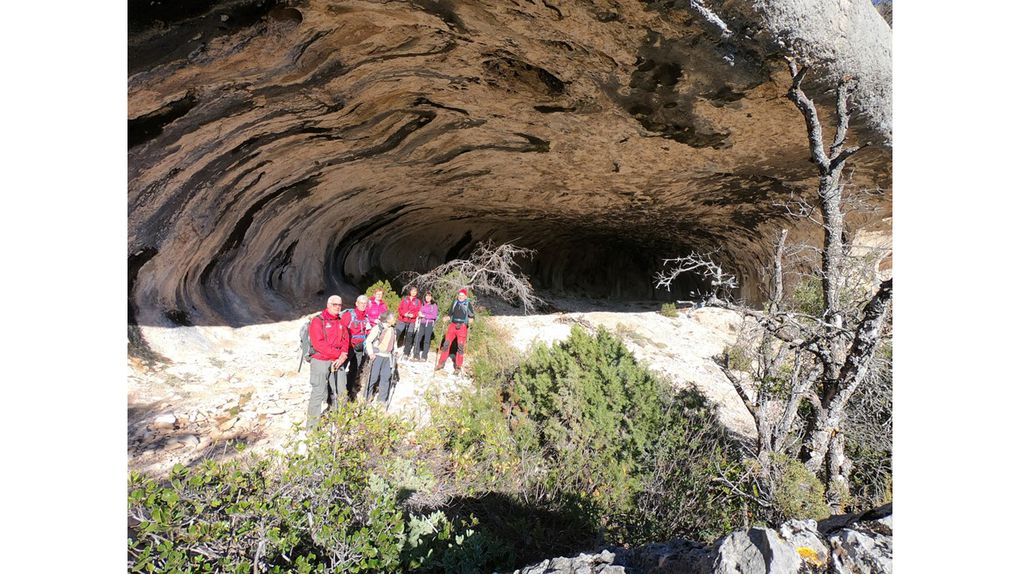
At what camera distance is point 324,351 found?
402 cm

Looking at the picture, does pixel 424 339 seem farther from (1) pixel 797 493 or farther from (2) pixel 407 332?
(1) pixel 797 493

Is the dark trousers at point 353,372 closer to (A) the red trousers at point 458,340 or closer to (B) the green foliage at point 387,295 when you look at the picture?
(A) the red trousers at point 458,340

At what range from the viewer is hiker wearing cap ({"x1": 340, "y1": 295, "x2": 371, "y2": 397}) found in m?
4.54

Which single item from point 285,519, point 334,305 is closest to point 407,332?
point 334,305

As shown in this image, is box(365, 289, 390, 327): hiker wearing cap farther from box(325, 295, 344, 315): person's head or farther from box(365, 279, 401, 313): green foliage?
box(365, 279, 401, 313): green foliage

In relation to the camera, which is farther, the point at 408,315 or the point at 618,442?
the point at 408,315

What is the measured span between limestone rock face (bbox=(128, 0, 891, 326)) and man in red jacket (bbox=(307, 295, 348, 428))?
2.03m

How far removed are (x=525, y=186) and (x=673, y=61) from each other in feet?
12.8

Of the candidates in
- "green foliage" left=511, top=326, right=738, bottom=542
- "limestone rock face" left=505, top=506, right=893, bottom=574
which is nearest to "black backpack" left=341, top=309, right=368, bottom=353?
"green foliage" left=511, top=326, right=738, bottom=542

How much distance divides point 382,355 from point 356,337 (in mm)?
337

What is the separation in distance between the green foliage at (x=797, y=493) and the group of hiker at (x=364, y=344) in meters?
3.43

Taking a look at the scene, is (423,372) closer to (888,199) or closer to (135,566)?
(135,566)

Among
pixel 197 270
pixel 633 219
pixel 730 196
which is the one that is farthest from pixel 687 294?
pixel 197 270

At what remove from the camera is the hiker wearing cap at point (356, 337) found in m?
4.54
